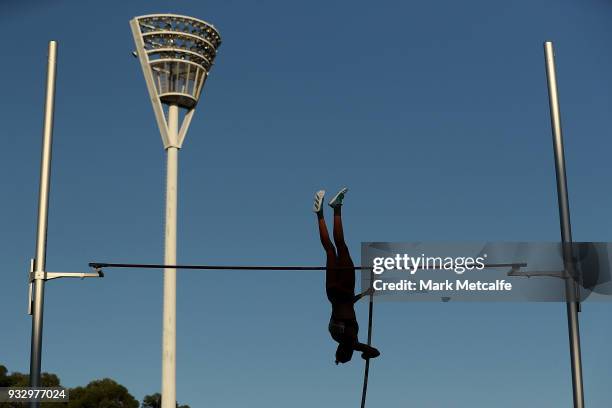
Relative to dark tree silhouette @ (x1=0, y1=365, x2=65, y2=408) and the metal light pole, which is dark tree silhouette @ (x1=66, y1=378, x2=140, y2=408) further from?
the metal light pole

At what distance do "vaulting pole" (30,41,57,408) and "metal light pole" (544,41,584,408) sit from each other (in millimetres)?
7428

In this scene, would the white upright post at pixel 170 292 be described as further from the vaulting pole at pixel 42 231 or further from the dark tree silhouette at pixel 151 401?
the vaulting pole at pixel 42 231

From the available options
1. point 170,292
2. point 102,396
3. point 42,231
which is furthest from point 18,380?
point 42,231

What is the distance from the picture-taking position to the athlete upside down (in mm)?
13055

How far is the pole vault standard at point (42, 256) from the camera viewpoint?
44.5 feet

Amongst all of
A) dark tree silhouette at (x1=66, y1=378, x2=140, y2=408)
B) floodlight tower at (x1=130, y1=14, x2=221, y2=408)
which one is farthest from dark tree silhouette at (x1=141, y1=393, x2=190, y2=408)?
floodlight tower at (x1=130, y1=14, x2=221, y2=408)

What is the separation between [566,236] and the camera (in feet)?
42.5

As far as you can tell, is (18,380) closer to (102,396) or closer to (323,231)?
(102,396)

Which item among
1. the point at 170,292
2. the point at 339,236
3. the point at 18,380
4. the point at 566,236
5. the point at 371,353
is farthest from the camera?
the point at 18,380

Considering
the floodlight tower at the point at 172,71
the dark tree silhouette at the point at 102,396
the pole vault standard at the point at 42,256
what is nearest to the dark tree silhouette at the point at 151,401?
the dark tree silhouette at the point at 102,396

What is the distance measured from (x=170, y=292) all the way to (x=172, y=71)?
13.5m

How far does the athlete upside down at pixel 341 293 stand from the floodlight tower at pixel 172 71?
37.4 m

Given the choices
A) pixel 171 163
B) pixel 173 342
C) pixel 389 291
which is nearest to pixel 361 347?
pixel 389 291

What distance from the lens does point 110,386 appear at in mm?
62969
